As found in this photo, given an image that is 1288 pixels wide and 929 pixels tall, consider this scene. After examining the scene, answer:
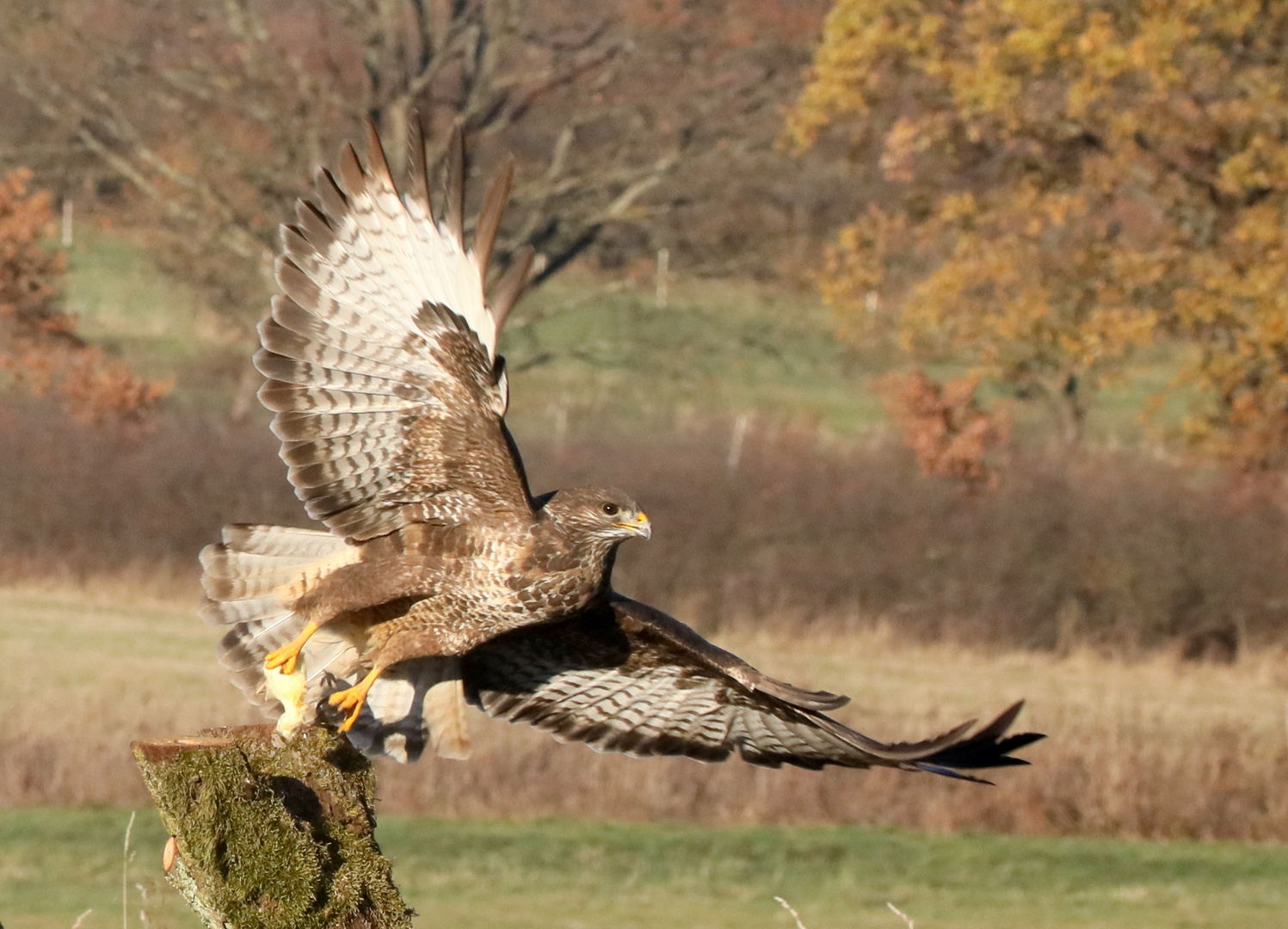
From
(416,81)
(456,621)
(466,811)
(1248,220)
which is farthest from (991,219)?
(456,621)

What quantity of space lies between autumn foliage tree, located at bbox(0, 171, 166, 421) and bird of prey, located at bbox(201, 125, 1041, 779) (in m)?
18.9

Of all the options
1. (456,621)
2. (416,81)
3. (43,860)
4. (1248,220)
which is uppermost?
(416,81)

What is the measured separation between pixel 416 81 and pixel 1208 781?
14532 millimetres

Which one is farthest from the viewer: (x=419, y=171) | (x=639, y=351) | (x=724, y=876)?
(x=639, y=351)

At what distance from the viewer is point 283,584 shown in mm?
5598

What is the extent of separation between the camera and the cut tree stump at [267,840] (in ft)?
10.9

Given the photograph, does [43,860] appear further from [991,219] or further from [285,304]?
[991,219]

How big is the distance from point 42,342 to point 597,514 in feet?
68.5

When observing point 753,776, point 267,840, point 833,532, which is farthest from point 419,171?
point 833,532

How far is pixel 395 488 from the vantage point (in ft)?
18.2

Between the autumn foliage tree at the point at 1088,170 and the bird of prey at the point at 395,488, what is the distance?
14.3 metres

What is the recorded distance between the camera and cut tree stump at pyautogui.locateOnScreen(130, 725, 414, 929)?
3.33 meters

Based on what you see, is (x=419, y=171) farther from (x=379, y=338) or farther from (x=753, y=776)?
(x=753, y=776)

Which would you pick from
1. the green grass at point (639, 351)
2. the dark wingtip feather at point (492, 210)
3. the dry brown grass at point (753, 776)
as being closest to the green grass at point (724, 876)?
the dry brown grass at point (753, 776)
